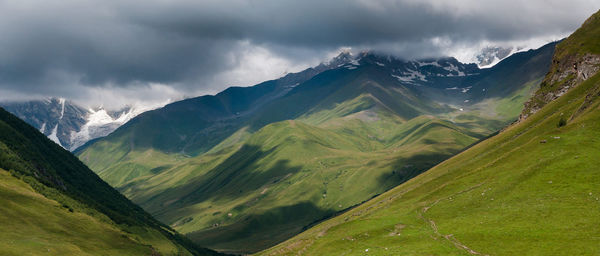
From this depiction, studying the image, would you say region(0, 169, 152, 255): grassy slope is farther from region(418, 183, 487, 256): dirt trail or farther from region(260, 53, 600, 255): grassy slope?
region(418, 183, 487, 256): dirt trail

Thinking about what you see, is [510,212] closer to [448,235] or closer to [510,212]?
[510,212]

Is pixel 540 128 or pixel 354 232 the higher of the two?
pixel 540 128

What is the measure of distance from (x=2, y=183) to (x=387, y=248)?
13266 centimetres

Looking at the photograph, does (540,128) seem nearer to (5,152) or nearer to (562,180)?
(562,180)

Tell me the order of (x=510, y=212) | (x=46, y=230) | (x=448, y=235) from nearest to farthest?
1. (x=510, y=212)
2. (x=448, y=235)
3. (x=46, y=230)

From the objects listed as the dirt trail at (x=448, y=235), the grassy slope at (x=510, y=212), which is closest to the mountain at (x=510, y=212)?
the dirt trail at (x=448, y=235)

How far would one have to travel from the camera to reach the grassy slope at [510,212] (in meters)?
79.2

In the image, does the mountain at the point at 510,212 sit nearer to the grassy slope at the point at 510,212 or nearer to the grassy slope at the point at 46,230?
the grassy slope at the point at 510,212

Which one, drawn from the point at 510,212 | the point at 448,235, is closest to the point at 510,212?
the point at 510,212

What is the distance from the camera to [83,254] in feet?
409

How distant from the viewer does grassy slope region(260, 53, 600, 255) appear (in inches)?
3118

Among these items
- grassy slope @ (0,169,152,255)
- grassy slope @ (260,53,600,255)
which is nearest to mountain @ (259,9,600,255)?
grassy slope @ (260,53,600,255)

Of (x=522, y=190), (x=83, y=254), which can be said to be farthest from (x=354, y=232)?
(x=83, y=254)

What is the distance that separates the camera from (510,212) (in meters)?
94.4
